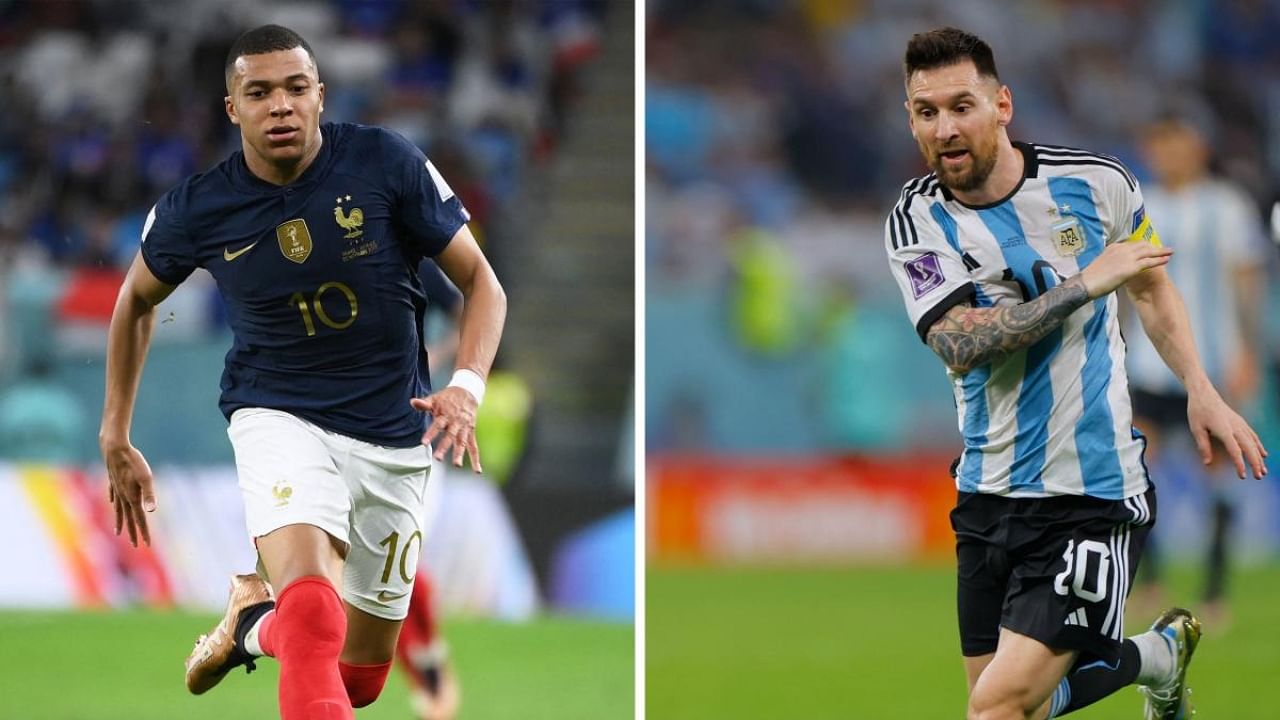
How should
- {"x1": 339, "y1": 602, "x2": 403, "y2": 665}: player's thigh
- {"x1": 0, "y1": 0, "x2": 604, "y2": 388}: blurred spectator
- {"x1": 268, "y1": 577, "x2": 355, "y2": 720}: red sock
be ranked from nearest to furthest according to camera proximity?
1. {"x1": 268, "y1": 577, "x2": 355, "y2": 720}: red sock
2. {"x1": 339, "y1": 602, "x2": 403, "y2": 665}: player's thigh
3. {"x1": 0, "y1": 0, "x2": 604, "y2": 388}: blurred spectator

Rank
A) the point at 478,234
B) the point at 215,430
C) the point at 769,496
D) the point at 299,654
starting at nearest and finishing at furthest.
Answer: the point at 299,654 < the point at 215,430 < the point at 478,234 < the point at 769,496

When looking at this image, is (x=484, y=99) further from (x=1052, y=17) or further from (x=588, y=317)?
(x=1052, y=17)

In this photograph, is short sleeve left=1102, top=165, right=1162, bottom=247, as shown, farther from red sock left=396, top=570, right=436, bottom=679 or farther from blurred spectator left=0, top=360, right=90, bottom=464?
blurred spectator left=0, top=360, right=90, bottom=464

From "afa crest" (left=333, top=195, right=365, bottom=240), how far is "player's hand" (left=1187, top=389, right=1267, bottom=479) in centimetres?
218

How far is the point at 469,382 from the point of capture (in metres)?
4.60

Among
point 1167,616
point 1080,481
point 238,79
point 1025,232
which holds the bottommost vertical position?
point 1167,616

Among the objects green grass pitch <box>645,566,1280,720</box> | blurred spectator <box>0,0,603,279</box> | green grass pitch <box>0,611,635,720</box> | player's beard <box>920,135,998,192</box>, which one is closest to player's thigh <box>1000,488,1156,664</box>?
player's beard <box>920,135,998,192</box>

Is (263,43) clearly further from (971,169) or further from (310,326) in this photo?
(971,169)

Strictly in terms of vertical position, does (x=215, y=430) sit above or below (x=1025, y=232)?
below

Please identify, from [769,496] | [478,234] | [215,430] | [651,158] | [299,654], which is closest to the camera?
[299,654]

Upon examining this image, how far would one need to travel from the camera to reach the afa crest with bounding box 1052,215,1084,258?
436 centimetres

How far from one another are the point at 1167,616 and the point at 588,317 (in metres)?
7.90

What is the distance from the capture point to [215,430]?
9.69 meters

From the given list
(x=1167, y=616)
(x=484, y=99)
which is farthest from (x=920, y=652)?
(x=484, y=99)
